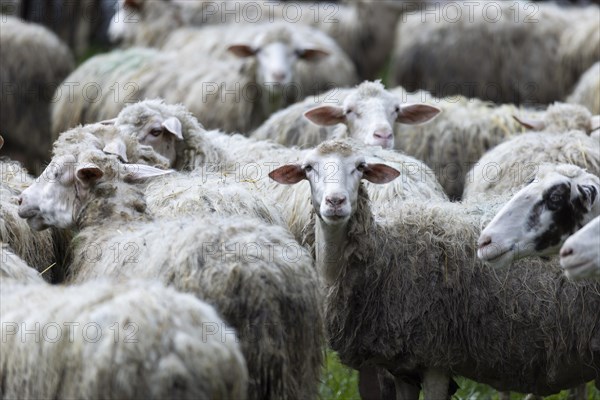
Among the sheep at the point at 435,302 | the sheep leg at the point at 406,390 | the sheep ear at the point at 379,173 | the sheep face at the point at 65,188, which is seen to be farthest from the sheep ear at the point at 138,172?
the sheep leg at the point at 406,390

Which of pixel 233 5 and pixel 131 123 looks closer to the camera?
pixel 131 123

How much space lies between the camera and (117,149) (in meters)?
6.37

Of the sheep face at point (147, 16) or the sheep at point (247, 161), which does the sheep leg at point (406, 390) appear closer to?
the sheep at point (247, 161)

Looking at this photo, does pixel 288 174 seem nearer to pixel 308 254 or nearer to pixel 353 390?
pixel 308 254

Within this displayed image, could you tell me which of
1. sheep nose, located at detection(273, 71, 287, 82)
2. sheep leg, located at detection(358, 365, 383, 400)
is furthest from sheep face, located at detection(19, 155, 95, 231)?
sheep nose, located at detection(273, 71, 287, 82)

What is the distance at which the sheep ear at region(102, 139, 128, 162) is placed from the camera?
6262mm

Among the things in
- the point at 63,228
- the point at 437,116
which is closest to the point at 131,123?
the point at 63,228

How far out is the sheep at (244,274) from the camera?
477 centimetres

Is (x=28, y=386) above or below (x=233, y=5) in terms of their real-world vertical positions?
above

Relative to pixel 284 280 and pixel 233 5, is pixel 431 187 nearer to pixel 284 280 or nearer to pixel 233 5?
pixel 284 280

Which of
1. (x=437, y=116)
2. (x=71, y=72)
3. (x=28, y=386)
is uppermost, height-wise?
(x=28, y=386)

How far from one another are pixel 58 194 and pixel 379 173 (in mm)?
1547

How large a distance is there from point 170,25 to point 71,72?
5.06ft

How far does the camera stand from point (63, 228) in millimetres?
5945
